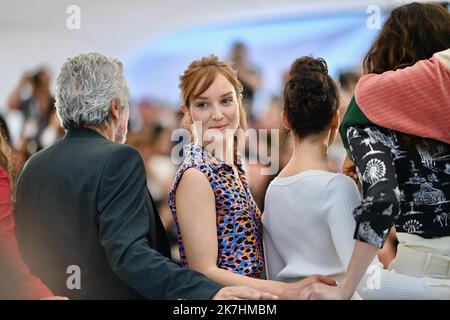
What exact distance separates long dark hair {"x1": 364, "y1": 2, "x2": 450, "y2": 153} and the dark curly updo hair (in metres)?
0.16

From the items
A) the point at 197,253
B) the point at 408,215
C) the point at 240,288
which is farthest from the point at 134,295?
the point at 408,215

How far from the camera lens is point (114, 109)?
1.72 meters

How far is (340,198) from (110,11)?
153 cm

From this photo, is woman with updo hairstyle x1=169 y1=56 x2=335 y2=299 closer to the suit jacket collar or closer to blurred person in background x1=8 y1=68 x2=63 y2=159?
the suit jacket collar

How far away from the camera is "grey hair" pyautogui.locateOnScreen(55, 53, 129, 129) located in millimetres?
1692

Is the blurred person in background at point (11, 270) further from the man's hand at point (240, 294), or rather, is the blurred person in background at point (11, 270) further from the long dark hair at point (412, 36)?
the long dark hair at point (412, 36)

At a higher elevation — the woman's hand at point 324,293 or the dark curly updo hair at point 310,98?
the dark curly updo hair at point 310,98

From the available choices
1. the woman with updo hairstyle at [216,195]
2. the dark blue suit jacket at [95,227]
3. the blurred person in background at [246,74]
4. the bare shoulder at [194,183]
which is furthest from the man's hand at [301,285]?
the blurred person in background at [246,74]

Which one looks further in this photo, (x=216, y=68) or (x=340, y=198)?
(x=216, y=68)

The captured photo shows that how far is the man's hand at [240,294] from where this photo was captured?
149 cm

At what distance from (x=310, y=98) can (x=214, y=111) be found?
0.24 metres

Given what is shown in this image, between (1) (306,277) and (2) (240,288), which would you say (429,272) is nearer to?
(1) (306,277)
